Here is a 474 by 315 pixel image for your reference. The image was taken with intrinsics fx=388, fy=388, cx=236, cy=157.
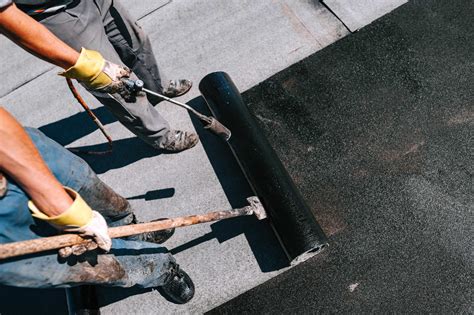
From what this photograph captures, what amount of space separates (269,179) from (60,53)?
1567mm

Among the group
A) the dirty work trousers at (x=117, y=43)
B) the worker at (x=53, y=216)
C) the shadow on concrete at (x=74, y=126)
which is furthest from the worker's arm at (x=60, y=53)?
the shadow on concrete at (x=74, y=126)

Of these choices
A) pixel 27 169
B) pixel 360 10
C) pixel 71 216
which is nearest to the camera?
pixel 27 169

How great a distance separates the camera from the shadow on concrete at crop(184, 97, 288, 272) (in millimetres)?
2965

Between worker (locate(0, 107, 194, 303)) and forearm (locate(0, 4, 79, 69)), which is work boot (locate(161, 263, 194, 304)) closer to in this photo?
worker (locate(0, 107, 194, 303))

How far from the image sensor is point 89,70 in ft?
7.70

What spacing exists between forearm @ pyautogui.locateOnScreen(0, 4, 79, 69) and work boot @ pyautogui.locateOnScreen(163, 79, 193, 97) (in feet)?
4.38

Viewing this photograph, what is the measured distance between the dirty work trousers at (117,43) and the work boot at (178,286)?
108 cm

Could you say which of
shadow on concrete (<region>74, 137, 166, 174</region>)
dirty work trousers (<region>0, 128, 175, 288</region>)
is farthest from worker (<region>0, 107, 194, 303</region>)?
shadow on concrete (<region>74, 137, 166, 174</region>)

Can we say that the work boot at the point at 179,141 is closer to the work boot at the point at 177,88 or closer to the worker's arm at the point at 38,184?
the work boot at the point at 177,88

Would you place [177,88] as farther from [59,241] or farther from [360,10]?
[59,241]

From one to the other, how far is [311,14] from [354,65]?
757mm

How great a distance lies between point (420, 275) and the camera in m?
2.73

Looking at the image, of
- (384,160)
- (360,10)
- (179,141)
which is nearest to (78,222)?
(179,141)

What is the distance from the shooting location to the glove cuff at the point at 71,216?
1.82 m
